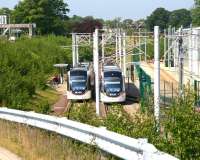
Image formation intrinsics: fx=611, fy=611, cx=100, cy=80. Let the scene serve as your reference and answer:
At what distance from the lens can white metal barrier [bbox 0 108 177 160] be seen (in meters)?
8.63

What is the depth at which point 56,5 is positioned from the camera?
460 feet

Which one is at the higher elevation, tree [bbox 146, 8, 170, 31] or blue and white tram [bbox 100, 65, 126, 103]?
tree [bbox 146, 8, 170, 31]

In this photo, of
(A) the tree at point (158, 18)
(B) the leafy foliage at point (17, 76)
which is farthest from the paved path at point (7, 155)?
(A) the tree at point (158, 18)

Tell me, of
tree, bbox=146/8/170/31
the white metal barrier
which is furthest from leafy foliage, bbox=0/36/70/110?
tree, bbox=146/8/170/31

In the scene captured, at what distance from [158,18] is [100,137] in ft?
602

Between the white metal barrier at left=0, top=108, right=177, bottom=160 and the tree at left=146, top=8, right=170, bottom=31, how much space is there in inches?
6774

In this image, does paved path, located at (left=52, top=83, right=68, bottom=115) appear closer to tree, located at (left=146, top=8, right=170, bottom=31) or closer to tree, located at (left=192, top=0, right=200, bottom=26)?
tree, located at (left=192, top=0, right=200, bottom=26)

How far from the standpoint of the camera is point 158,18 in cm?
19250

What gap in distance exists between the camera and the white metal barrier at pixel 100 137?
8633 millimetres

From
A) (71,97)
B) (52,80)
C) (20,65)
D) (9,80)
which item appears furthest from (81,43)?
(9,80)

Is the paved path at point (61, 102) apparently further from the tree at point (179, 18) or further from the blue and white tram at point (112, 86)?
the tree at point (179, 18)

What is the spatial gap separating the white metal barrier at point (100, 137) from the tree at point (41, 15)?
114 meters

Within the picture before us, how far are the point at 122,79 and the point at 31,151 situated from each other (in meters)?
33.4

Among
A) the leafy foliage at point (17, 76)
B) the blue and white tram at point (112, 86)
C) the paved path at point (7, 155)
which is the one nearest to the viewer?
the paved path at point (7, 155)
